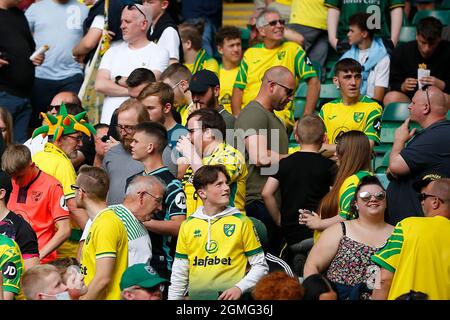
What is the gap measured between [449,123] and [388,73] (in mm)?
2975

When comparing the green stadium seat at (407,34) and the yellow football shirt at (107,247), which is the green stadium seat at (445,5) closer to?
the green stadium seat at (407,34)

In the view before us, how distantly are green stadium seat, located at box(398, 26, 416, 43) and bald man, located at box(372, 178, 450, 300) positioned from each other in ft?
19.6

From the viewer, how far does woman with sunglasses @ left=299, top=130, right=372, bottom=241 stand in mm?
9469

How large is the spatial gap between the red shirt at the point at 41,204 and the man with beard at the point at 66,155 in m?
0.09

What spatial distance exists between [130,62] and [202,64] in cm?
118

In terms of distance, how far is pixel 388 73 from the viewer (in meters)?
12.7

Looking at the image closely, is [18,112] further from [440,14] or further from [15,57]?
[440,14]

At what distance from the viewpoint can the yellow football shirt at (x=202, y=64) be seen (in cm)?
1311

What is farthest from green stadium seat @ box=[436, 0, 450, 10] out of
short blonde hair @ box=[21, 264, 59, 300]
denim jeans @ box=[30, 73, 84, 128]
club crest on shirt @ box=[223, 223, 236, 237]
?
short blonde hair @ box=[21, 264, 59, 300]

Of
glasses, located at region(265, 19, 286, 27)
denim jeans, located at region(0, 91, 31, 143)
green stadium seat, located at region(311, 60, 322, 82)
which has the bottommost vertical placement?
denim jeans, located at region(0, 91, 31, 143)

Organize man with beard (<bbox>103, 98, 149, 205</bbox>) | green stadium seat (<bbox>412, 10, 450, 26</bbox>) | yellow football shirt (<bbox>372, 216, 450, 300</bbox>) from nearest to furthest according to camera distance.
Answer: yellow football shirt (<bbox>372, 216, 450, 300</bbox>) → man with beard (<bbox>103, 98, 149, 205</bbox>) → green stadium seat (<bbox>412, 10, 450, 26</bbox>)

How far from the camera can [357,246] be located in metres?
8.81

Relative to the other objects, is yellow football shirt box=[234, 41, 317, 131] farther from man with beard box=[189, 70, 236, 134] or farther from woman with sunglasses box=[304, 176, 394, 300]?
woman with sunglasses box=[304, 176, 394, 300]

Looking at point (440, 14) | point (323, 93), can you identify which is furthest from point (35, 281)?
point (440, 14)
